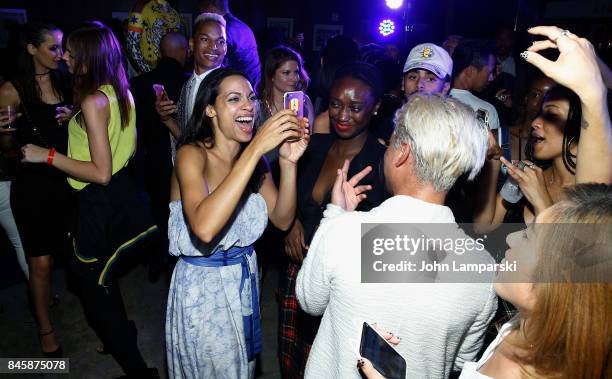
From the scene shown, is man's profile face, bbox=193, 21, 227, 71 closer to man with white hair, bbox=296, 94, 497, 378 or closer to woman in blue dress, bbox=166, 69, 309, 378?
woman in blue dress, bbox=166, 69, 309, 378

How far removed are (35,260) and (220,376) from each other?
1.65 metres

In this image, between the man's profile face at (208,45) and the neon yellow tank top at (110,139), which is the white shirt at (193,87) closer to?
the man's profile face at (208,45)

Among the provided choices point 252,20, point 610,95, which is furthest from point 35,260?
point 252,20

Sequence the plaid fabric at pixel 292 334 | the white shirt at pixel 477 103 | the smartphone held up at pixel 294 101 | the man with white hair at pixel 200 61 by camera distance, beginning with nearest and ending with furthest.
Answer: the smartphone held up at pixel 294 101
the plaid fabric at pixel 292 334
the white shirt at pixel 477 103
the man with white hair at pixel 200 61

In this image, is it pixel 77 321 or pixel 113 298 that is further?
pixel 77 321

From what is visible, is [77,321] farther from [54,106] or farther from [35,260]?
[54,106]

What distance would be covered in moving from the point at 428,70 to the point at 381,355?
227 centimetres

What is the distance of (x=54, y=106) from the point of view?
283 cm

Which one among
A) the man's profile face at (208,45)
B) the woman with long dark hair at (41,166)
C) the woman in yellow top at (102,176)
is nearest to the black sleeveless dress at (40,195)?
the woman with long dark hair at (41,166)

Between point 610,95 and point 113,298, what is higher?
point 610,95

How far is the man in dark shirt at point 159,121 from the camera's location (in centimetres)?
346

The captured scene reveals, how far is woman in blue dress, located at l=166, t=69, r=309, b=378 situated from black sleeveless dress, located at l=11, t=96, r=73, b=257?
1265 millimetres

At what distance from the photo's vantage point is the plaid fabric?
7.60ft

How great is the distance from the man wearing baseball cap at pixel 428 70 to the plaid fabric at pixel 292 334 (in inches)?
60.8
